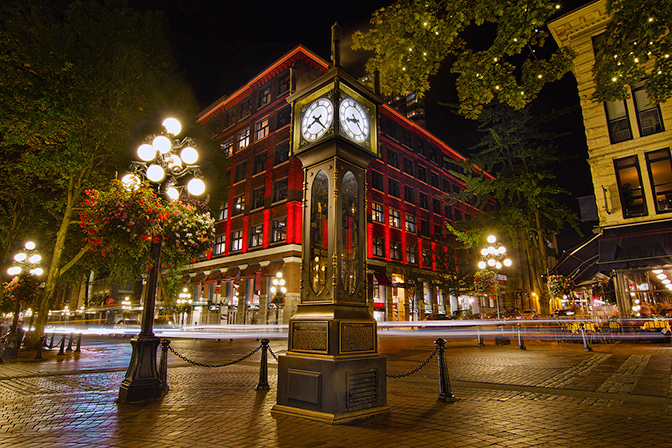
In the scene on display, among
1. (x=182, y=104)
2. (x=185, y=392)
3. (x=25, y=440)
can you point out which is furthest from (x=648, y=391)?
(x=182, y=104)

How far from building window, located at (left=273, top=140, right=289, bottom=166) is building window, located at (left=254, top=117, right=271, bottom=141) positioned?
2.44 metres

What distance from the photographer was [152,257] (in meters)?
7.30

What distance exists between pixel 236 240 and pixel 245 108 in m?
13.6

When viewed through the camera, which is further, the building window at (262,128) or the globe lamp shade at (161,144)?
the building window at (262,128)

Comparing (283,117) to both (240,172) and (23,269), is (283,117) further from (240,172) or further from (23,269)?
(23,269)

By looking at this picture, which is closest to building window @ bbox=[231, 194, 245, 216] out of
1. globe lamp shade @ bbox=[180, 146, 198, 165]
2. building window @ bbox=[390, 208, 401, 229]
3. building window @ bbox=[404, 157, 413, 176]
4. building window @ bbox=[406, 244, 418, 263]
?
building window @ bbox=[390, 208, 401, 229]

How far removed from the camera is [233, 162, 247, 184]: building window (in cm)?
3662

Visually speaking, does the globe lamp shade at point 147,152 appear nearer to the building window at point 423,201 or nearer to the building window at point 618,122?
the building window at point 618,122

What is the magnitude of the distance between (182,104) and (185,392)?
1504 cm

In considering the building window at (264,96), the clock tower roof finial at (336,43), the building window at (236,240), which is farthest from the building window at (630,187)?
the building window at (236,240)

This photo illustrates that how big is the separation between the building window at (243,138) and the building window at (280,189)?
6.92m

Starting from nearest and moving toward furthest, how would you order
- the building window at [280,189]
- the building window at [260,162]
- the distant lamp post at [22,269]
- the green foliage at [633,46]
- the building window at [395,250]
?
1. the green foliage at [633,46]
2. the distant lamp post at [22,269]
3. the building window at [280,189]
4. the building window at [260,162]
5. the building window at [395,250]

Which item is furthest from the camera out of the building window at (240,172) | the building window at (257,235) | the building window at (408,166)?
the building window at (408,166)

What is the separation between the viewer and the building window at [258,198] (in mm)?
33812
